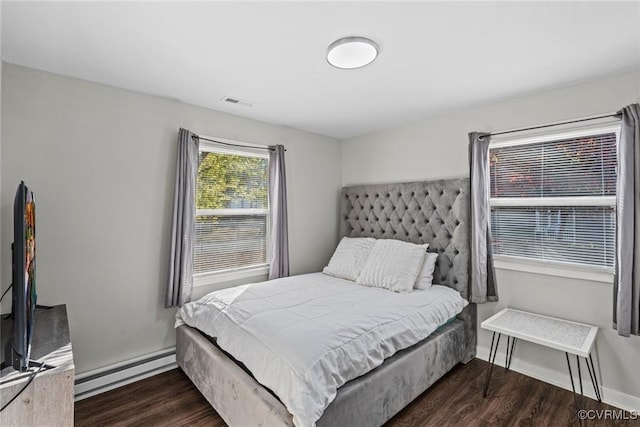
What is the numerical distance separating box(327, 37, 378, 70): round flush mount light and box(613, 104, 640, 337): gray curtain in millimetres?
1759

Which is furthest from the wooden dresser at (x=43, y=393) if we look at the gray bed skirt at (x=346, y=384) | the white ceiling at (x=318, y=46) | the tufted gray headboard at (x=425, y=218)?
the tufted gray headboard at (x=425, y=218)

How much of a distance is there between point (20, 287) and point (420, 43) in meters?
2.20

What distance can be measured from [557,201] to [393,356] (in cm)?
179

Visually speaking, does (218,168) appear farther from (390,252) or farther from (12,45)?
(390,252)

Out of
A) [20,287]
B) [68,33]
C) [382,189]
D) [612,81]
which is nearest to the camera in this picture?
[20,287]

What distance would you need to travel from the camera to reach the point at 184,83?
2252 mm

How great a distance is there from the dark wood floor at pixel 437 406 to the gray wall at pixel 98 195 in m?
0.34

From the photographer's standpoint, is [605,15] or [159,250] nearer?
[605,15]

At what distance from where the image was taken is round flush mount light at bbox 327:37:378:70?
1667 millimetres

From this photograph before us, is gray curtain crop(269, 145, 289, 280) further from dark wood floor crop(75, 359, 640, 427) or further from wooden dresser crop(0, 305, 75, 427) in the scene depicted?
wooden dresser crop(0, 305, 75, 427)

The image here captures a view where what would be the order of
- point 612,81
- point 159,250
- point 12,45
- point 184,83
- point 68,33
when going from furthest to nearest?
point 159,250 → point 184,83 → point 612,81 → point 12,45 → point 68,33

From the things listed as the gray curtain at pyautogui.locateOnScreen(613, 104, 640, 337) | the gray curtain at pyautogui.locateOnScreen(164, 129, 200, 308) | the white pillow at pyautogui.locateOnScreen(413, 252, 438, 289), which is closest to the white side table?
the gray curtain at pyautogui.locateOnScreen(613, 104, 640, 337)

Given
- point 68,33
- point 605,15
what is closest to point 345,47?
point 605,15

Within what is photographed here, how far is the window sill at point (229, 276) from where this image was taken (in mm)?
2760
